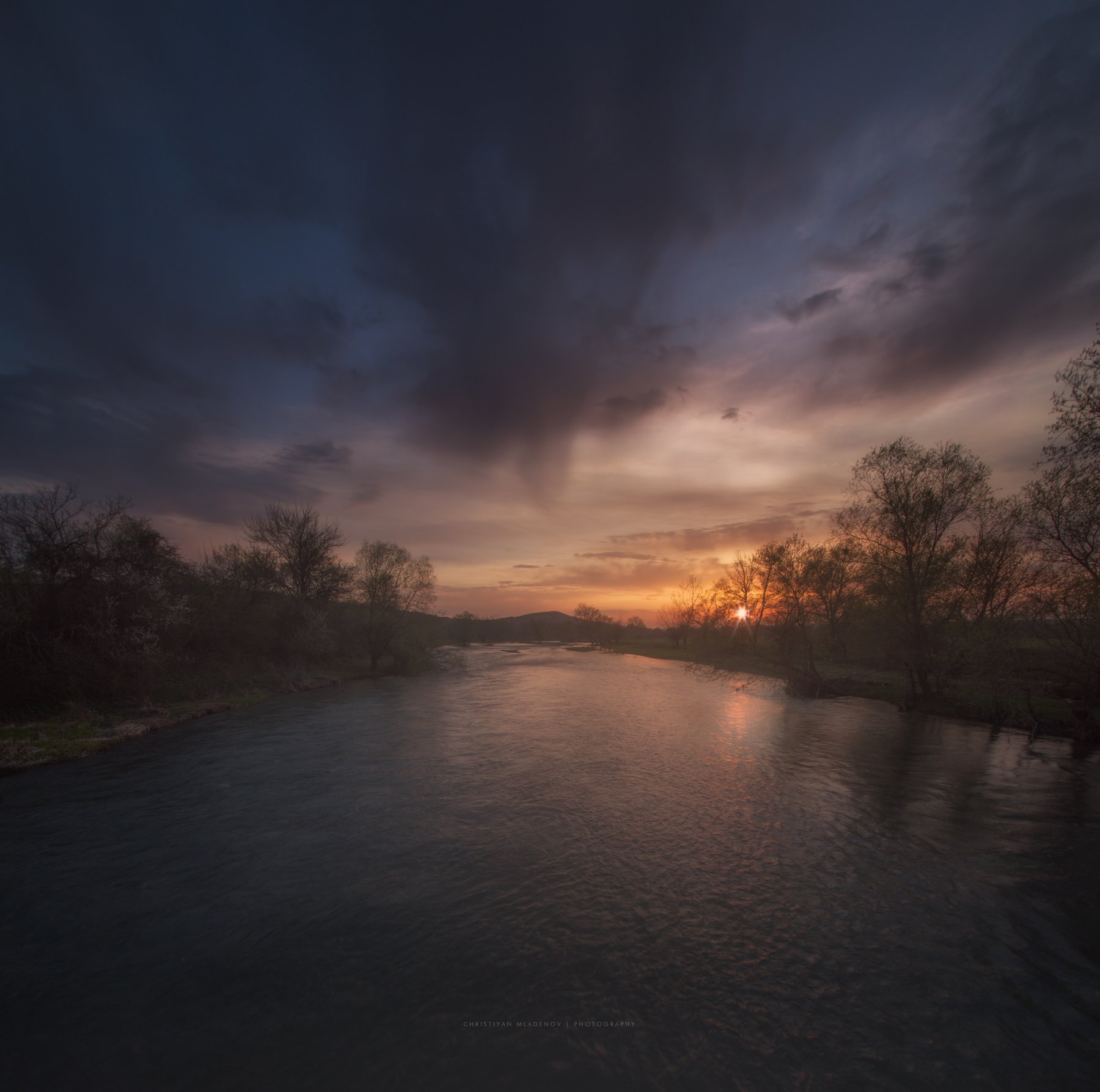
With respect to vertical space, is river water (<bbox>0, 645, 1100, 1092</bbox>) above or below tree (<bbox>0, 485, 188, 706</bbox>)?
below

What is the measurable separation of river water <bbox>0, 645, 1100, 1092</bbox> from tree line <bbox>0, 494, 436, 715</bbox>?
25.6 feet

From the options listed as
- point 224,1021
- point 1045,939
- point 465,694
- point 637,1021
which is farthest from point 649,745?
point 465,694

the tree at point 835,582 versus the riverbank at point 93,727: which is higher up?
the tree at point 835,582

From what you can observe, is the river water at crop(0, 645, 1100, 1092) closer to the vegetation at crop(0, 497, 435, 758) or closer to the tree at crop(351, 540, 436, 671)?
the vegetation at crop(0, 497, 435, 758)

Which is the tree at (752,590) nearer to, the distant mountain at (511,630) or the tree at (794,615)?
the tree at (794,615)

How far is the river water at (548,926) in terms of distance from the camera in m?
→ 5.22

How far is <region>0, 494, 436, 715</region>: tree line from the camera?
2019cm

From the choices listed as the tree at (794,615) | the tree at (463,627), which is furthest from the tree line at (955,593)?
the tree at (463,627)

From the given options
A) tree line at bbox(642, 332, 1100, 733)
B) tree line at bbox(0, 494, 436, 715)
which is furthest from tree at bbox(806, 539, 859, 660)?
tree line at bbox(0, 494, 436, 715)

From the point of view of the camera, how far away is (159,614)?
24.8m

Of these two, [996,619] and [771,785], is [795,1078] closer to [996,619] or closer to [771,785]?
[771,785]

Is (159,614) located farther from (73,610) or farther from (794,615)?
(794,615)

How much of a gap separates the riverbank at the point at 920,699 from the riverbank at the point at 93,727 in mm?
37580

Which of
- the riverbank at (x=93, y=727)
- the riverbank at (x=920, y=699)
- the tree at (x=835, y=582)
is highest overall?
the tree at (x=835, y=582)
